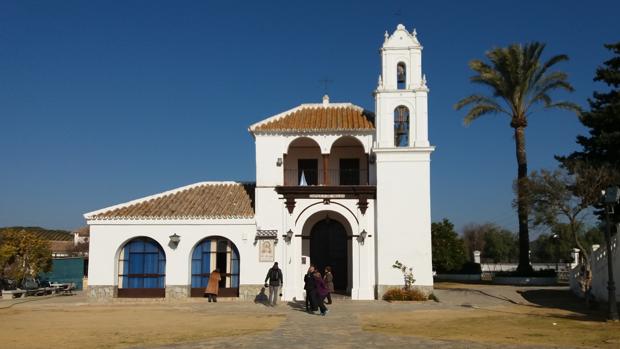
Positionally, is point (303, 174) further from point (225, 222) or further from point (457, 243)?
point (457, 243)

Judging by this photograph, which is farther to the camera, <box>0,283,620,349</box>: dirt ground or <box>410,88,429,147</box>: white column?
<box>410,88,429,147</box>: white column

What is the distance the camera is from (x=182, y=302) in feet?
72.5

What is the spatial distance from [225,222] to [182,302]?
343 centimetres

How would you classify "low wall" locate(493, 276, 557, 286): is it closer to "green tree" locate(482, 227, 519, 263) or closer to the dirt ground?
the dirt ground

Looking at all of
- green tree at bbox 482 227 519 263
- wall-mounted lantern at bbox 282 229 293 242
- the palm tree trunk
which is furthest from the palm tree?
green tree at bbox 482 227 519 263

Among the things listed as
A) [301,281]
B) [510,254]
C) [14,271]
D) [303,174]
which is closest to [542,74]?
[303,174]

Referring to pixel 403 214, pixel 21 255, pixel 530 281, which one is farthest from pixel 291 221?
pixel 21 255

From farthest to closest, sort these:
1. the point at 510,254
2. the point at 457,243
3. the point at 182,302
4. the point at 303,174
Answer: the point at 510,254, the point at 457,243, the point at 303,174, the point at 182,302

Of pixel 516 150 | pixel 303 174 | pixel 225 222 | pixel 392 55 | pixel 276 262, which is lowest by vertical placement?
pixel 276 262

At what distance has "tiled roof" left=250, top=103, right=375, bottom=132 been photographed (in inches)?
947

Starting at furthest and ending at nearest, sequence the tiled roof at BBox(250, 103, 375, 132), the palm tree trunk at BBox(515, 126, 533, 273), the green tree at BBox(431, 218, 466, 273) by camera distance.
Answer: the green tree at BBox(431, 218, 466, 273) < the palm tree trunk at BBox(515, 126, 533, 273) < the tiled roof at BBox(250, 103, 375, 132)

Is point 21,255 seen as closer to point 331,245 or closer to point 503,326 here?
point 331,245

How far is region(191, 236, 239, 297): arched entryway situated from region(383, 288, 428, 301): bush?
5.97 metres

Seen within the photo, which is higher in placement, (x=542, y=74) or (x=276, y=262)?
(x=542, y=74)
